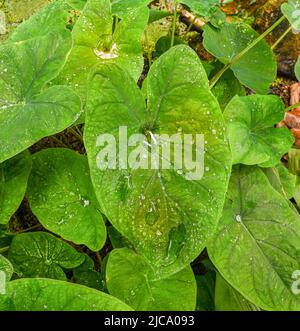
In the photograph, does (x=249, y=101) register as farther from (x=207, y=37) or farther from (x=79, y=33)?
(x=79, y=33)

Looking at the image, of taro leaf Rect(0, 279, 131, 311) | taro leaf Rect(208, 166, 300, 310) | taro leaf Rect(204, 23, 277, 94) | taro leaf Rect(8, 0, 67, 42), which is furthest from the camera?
taro leaf Rect(204, 23, 277, 94)

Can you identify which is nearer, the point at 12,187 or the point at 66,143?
the point at 12,187

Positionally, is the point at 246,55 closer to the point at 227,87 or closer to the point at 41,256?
the point at 227,87

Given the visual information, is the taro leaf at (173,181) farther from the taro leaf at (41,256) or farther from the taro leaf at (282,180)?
the taro leaf at (282,180)

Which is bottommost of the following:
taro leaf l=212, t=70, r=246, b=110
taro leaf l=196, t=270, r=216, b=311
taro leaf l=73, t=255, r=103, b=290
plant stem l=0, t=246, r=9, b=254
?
taro leaf l=196, t=270, r=216, b=311

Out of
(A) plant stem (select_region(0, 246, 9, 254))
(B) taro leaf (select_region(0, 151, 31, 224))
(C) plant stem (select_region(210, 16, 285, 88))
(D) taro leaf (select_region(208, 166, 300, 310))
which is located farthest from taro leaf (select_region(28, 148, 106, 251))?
(C) plant stem (select_region(210, 16, 285, 88))

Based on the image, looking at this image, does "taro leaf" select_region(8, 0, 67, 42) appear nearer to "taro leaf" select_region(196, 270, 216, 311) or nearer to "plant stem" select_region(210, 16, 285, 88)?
"plant stem" select_region(210, 16, 285, 88)
